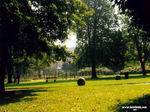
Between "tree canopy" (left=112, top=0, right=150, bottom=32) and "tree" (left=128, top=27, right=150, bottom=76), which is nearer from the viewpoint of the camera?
"tree canopy" (left=112, top=0, right=150, bottom=32)

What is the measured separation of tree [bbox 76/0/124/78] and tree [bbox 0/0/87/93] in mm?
41668

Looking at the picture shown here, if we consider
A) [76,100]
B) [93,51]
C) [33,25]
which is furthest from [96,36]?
[76,100]

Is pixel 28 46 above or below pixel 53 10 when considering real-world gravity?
below

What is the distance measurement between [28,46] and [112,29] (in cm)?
5308

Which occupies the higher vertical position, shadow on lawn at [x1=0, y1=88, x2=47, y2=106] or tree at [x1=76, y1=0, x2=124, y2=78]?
tree at [x1=76, y1=0, x2=124, y2=78]

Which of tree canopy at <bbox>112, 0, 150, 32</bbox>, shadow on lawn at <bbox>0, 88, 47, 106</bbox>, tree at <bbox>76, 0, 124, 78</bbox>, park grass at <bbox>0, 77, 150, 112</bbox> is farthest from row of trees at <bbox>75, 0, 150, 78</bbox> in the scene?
tree canopy at <bbox>112, 0, 150, 32</bbox>

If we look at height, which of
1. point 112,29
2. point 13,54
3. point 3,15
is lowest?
point 13,54

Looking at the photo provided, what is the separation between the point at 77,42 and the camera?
84.6 m

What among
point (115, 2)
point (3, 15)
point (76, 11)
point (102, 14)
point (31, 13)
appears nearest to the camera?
point (115, 2)

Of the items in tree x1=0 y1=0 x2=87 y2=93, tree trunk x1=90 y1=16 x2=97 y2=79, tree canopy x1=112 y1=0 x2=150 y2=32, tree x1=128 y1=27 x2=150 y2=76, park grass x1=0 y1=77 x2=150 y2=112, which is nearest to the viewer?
park grass x1=0 y1=77 x2=150 y2=112

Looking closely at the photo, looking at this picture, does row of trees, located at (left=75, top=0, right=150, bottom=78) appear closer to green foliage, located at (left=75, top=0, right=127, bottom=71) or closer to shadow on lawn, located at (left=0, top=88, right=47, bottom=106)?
green foliage, located at (left=75, top=0, right=127, bottom=71)

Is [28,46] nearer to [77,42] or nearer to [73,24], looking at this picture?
[73,24]

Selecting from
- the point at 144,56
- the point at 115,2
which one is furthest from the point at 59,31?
the point at 144,56

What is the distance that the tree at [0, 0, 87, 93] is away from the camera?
30828mm
